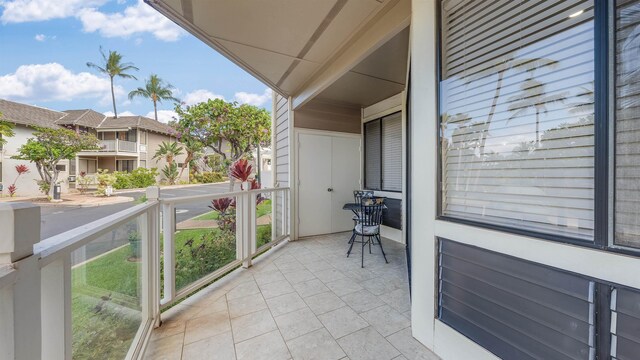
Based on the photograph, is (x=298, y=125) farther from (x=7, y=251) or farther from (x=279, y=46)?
(x=7, y=251)

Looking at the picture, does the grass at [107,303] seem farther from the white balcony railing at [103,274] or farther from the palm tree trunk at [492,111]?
the palm tree trunk at [492,111]

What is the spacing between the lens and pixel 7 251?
0.59m

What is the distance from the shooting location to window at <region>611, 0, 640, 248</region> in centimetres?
90

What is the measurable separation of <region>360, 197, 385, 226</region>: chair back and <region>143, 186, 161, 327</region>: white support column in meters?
2.51

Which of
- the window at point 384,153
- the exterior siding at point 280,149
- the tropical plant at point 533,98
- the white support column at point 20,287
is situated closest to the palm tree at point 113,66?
the exterior siding at point 280,149

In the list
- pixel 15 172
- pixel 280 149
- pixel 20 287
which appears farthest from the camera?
pixel 15 172

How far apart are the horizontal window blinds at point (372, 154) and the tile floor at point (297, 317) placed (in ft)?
6.69

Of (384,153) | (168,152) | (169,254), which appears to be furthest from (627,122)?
(168,152)

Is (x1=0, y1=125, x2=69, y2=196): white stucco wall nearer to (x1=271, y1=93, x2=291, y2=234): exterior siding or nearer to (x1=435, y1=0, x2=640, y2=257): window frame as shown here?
(x1=271, y1=93, x2=291, y2=234): exterior siding

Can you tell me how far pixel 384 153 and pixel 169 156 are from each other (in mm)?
18599

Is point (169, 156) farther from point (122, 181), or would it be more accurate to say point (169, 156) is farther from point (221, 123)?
point (221, 123)

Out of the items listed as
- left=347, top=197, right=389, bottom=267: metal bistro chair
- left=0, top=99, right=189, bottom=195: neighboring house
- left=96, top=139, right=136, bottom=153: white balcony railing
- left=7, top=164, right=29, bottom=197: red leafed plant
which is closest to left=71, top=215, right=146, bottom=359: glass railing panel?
left=347, top=197, right=389, bottom=267: metal bistro chair

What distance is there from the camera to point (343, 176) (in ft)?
16.4

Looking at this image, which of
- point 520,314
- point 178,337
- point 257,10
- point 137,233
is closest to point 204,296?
point 178,337
